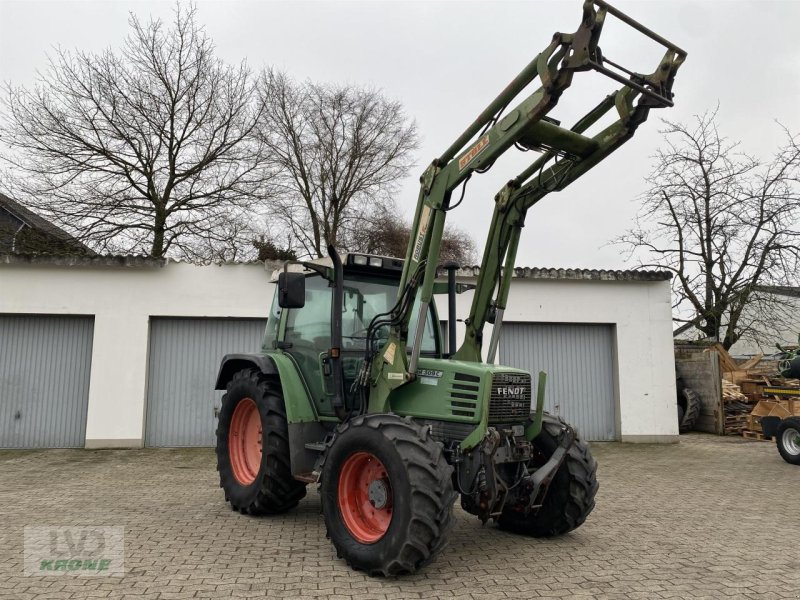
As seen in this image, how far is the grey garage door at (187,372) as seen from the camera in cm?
1023

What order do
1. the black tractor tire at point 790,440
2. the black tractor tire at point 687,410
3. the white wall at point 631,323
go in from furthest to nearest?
1. the black tractor tire at point 687,410
2. the white wall at point 631,323
3. the black tractor tire at point 790,440

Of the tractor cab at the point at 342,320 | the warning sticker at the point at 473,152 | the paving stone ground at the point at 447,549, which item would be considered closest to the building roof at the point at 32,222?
the paving stone ground at the point at 447,549

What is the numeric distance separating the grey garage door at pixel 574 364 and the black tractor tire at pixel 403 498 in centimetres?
744

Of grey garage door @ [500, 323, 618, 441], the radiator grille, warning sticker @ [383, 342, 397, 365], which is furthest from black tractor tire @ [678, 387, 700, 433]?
warning sticker @ [383, 342, 397, 365]

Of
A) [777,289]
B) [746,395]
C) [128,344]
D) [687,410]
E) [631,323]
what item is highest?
[777,289]

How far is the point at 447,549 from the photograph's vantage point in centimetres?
450

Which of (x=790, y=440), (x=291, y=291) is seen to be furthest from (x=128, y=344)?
(x=790, y=440)

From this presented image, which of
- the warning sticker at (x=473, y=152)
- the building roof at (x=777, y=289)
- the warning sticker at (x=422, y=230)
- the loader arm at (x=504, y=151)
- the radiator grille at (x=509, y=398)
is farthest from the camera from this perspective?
the building roof at (x=777, y=289)

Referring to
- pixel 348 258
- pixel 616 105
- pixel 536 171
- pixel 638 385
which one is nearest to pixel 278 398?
pixel 348 258

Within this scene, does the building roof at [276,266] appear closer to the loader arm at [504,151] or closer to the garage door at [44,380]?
the garage door at [44,380]

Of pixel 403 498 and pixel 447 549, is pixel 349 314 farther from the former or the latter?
pixel 447 549

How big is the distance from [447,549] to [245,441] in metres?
2.51

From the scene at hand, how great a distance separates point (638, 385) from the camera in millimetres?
11117

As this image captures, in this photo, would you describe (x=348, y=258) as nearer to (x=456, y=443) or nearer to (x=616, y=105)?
(x=456, y=443)
